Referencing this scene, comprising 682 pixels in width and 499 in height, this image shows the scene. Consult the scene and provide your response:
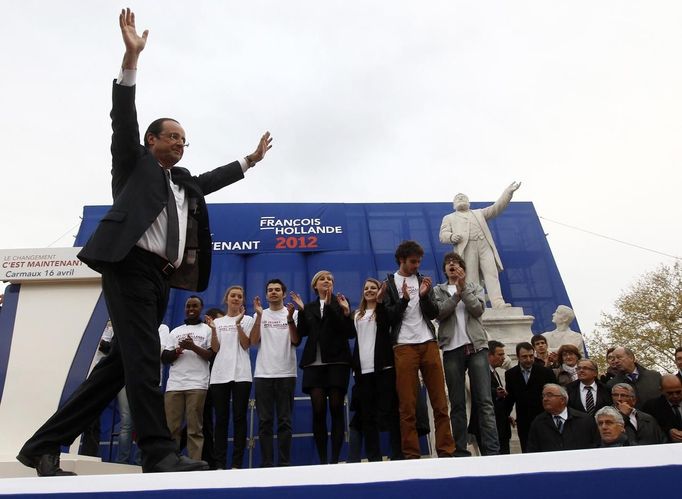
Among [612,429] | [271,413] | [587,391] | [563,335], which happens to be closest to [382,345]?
[271,413]

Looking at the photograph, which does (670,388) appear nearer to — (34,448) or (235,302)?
(235,302)

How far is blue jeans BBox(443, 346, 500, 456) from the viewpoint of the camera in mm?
3318

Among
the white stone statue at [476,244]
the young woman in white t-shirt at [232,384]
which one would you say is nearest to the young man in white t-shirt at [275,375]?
the young woman in white t-shirt at [232,384]

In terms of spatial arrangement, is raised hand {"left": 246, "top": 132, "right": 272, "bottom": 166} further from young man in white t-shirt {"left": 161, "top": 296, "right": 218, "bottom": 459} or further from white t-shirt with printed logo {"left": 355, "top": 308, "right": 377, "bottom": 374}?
young man in white t-shirt {"left": 161, "top": 296, "right": 218, "bottom": 459}

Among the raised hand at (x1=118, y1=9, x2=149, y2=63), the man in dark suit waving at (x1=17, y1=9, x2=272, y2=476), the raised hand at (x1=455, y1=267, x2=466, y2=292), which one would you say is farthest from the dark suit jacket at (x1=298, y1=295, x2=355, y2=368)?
the raised hand at (x1=118, y1=9, x2=149, y2=63)

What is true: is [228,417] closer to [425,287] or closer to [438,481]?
[425,287]

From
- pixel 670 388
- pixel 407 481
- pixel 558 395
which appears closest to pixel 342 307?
pixel 558 395

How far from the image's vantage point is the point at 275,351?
3.74 m

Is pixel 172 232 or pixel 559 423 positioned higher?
pixel 172 232

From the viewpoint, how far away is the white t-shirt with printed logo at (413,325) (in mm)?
3332

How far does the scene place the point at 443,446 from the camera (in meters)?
3.12

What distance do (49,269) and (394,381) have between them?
6.76ft

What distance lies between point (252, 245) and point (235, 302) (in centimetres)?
462

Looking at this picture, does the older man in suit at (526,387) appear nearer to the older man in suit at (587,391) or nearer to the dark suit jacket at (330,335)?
the older man in suit at (587,391)
